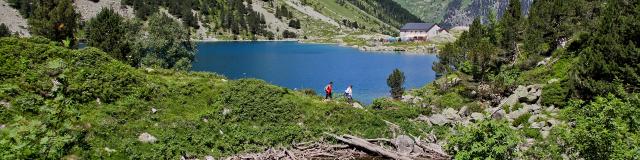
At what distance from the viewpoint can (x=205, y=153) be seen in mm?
24625

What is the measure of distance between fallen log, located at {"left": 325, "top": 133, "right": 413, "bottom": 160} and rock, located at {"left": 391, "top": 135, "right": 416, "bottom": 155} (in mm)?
758

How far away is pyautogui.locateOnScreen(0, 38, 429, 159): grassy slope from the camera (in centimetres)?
2325

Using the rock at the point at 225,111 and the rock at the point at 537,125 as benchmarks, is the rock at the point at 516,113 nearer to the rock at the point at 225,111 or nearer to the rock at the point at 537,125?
the rock at the point at 537,125

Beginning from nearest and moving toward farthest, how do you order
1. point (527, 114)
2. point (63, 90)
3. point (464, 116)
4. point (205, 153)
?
point (63, 90) → point (205, 153) → point (527, 114) → point (464, 116)

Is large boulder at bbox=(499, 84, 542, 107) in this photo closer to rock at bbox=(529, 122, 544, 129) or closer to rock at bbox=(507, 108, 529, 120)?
rock at bbox=(507, 108, 529, 120)

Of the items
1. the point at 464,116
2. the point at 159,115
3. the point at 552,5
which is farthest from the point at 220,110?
the point at 552,5

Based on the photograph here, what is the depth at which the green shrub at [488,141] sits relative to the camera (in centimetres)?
1508

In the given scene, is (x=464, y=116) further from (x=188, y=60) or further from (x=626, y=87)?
(x=188, y=60)

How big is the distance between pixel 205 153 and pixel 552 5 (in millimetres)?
55614

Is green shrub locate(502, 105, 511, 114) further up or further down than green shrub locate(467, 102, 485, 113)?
further up

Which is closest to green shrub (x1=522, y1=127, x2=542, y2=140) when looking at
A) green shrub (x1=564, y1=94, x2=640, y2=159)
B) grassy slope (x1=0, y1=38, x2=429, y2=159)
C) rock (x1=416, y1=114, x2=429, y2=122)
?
rock (x1=416, y1=114, x2=429, y2=122)

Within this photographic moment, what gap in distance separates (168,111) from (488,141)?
61.9 feet

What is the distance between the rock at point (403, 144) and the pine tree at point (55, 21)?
41.3 meters

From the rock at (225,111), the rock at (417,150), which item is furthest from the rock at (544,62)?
the rock at (225,111)
